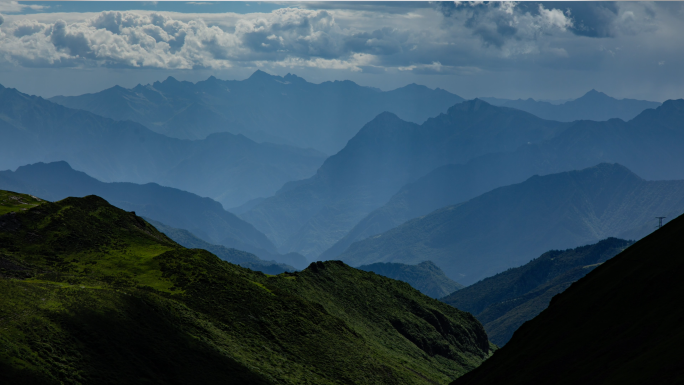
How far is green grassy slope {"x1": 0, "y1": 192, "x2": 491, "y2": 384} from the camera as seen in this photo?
72.4m

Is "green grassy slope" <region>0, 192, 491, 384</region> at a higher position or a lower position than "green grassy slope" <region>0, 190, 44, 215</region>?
lower

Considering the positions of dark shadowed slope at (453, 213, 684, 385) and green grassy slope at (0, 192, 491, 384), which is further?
green grassy slope at (0, 192, 491, 384)

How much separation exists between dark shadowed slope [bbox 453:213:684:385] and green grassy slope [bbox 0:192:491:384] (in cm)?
3130

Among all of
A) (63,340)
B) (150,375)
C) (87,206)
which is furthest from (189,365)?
(87,206)

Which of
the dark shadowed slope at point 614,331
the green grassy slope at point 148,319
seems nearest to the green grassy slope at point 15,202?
the green grassy slope at point 148,319

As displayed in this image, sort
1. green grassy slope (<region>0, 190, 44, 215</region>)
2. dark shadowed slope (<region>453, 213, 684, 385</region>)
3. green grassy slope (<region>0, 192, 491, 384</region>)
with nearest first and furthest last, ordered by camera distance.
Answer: dark shadowed slope (<region>453, 213, 684, 385</region>), green grassy slope (<region>0, 192, 491, 384</region>), green grassy slope (<region>0, 190, 44, 215</region>)

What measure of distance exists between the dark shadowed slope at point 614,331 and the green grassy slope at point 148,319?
31.3m

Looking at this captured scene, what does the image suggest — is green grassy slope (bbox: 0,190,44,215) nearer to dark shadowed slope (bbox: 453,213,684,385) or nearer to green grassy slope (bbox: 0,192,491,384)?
green grassy slope (bbox: 0,192,491,384)

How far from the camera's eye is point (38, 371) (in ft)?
214

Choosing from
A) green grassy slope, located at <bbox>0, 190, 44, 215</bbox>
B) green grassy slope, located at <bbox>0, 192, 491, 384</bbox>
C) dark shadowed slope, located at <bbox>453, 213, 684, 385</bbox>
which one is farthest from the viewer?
green grassy slope, located at <bbox>0, 190, 44, 215</bbox>

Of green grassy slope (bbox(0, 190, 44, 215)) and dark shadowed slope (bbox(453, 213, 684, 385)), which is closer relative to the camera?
dark shadowed slope (bbox(453, 213, 684, 385))

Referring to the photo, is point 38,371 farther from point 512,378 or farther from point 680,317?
point 680,317

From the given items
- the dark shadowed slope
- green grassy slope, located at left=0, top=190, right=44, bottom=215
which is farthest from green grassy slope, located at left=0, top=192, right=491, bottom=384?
the dark shadowed slope

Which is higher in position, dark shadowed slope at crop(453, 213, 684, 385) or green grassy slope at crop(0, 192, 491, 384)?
dark shadowed slope at crop(453, 213, 684, 385)
